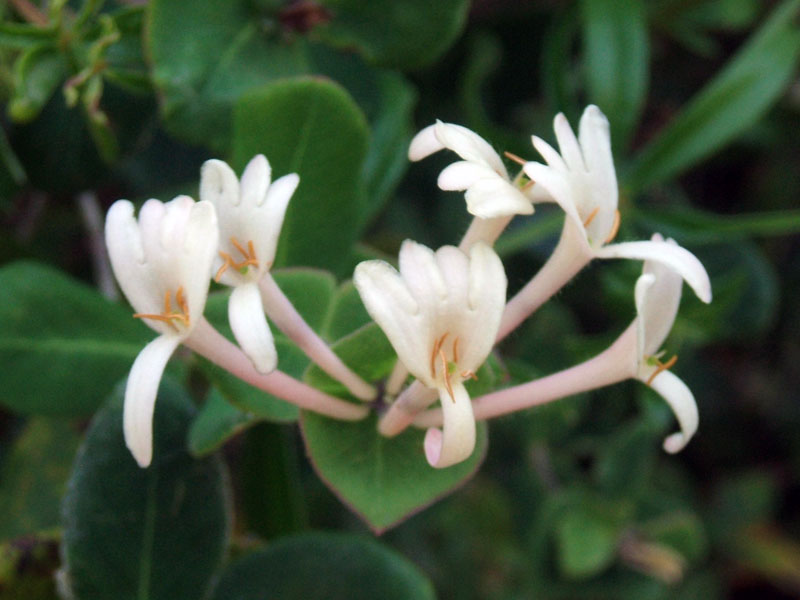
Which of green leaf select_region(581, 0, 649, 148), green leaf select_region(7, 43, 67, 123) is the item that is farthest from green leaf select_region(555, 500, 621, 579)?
green leaf select_region(7, 43, 67, 123)

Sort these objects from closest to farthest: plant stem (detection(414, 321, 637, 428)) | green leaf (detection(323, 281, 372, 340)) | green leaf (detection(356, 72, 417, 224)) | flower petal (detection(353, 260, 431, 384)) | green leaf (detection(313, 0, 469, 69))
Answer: flower petal (detection(353, 260, 431, 384))
plant stem (detection(414, 321, 637, 428))
green leaf (detection(323, 281, 372, 340))
green leaf (detection(313, 0, 469, 69))
green leaf (detection(356, 72, 417, 224))

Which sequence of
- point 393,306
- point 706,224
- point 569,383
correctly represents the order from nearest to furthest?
point 393,306, point 569,383, point 706,224

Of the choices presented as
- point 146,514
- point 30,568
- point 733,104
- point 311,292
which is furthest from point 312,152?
point 733,104

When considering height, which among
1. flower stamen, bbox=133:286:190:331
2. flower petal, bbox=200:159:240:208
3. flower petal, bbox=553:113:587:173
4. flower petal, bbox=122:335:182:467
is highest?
flower petal, bbox=553:113:587:173

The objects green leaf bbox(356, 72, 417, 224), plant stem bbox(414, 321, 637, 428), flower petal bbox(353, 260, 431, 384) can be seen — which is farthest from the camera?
green leaf bbox(356, 72, 417, 224)

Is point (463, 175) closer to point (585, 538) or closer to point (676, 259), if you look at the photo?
point (676, 259)

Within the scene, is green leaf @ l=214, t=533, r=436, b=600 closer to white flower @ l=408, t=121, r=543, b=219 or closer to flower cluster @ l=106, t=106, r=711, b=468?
flower cluster @ l=106, t=106, r=711, b=468
